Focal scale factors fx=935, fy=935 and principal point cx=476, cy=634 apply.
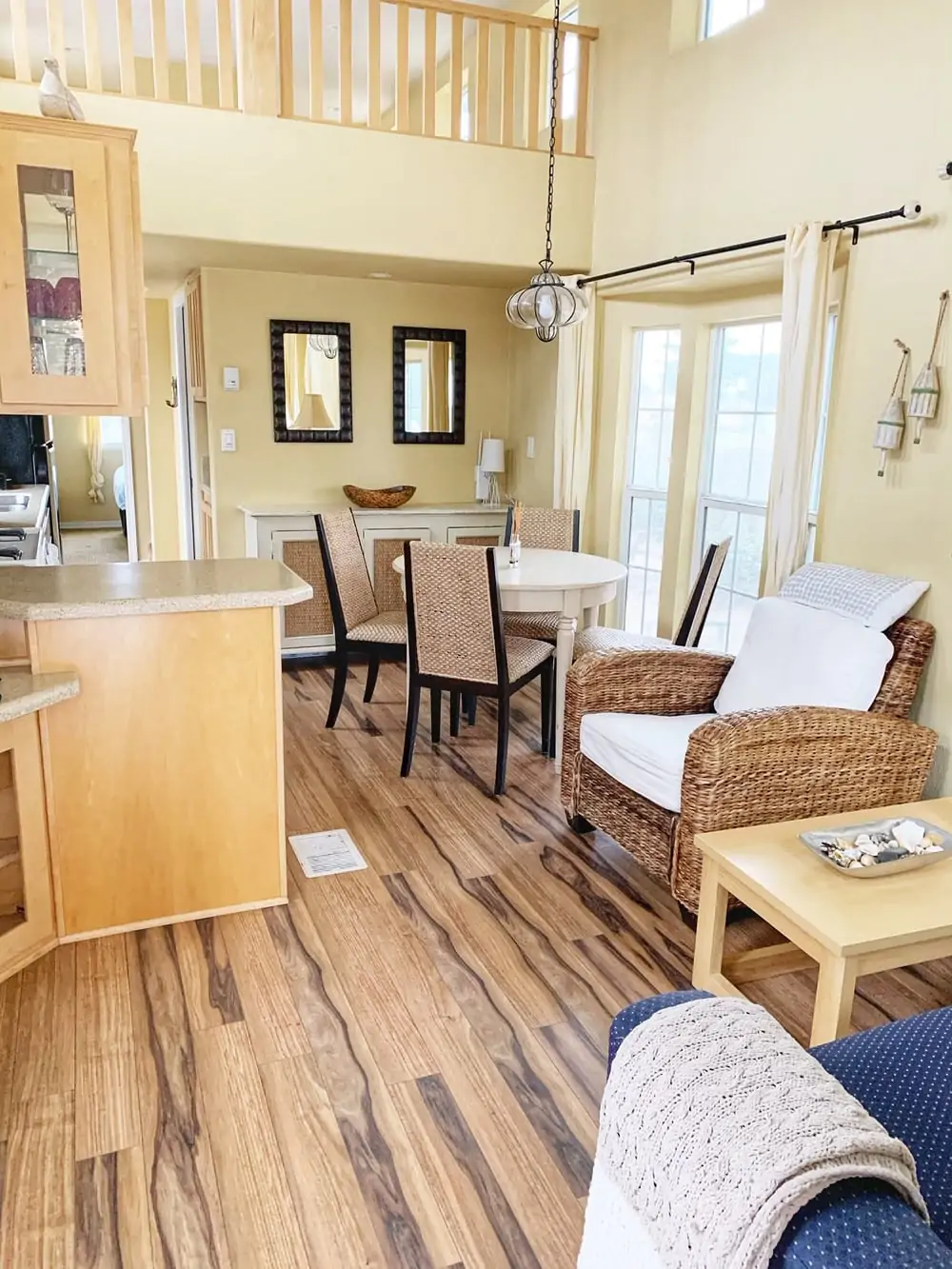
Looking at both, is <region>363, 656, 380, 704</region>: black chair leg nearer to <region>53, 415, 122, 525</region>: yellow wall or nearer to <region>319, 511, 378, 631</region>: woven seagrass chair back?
<region>319, 511, 378, 631</region>: woven seagrass chair back

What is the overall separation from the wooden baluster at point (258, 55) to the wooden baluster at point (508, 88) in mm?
1121

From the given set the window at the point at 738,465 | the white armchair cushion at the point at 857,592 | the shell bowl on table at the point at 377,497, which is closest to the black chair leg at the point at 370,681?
the shell bowl on table at the point at 377,497

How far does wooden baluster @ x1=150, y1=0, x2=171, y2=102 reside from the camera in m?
3.78

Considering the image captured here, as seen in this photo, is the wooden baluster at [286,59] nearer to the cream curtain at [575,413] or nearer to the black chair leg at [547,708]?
the cream curtain at [575,413]

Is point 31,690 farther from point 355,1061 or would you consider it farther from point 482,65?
point 482,65

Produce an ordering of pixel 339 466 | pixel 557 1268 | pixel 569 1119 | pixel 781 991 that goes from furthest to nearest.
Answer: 1. pixel 339 466
2. pixel 781 991
3. pixel 569 1119
4. pixel 557 1268

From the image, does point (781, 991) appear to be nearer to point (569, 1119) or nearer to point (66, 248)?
point (569, 1119)

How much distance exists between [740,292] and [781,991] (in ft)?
9.52

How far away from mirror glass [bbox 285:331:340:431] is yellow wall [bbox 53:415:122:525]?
6393 mm

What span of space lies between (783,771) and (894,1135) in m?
1.23

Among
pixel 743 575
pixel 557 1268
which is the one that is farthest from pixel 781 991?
pixel 743 575

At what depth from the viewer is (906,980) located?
2.52 m

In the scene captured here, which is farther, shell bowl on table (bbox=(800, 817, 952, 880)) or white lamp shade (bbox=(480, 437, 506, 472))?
white lamp shade (bbox=(480, 437, 506, 472))

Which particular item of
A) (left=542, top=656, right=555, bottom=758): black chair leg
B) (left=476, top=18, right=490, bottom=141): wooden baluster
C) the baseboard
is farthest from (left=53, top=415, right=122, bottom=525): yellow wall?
(left=542, top=656, right=555, bottom=758): black chair leg
